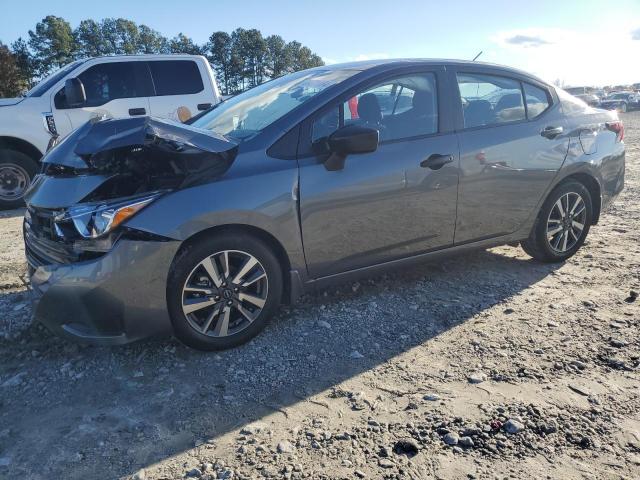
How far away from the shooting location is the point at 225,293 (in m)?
3.06

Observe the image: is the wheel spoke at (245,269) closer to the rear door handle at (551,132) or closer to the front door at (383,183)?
the front door at (383,183)

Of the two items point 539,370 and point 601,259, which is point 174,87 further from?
point 539,370

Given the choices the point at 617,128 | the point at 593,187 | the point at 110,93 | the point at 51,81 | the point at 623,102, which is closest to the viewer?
the point at 593,187

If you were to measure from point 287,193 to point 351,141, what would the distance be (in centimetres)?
51

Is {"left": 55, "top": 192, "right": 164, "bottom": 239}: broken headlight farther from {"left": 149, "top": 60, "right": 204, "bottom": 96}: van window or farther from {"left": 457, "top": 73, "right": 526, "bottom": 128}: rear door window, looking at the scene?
{"left": 149, "top": 60, "right": 204, "bottom": 96}: van window

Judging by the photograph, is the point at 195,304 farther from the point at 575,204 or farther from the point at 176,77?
the point at 176,77

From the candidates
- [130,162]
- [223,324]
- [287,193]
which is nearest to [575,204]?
[287,193]

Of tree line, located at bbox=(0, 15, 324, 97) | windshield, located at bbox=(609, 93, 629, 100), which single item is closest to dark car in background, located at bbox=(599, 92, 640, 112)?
windshield, located at bbox=(609, 93, 629, 100)

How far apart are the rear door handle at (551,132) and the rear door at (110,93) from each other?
5821 mm

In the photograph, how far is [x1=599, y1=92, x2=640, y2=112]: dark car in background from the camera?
139ft

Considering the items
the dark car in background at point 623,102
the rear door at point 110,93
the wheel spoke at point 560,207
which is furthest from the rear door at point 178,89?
the dark car in background at point 623,102

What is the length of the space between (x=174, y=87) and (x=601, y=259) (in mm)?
6555

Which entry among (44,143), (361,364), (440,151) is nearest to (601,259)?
(440,151)

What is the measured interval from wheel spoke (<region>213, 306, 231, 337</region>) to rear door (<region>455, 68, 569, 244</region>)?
188 centimetres
